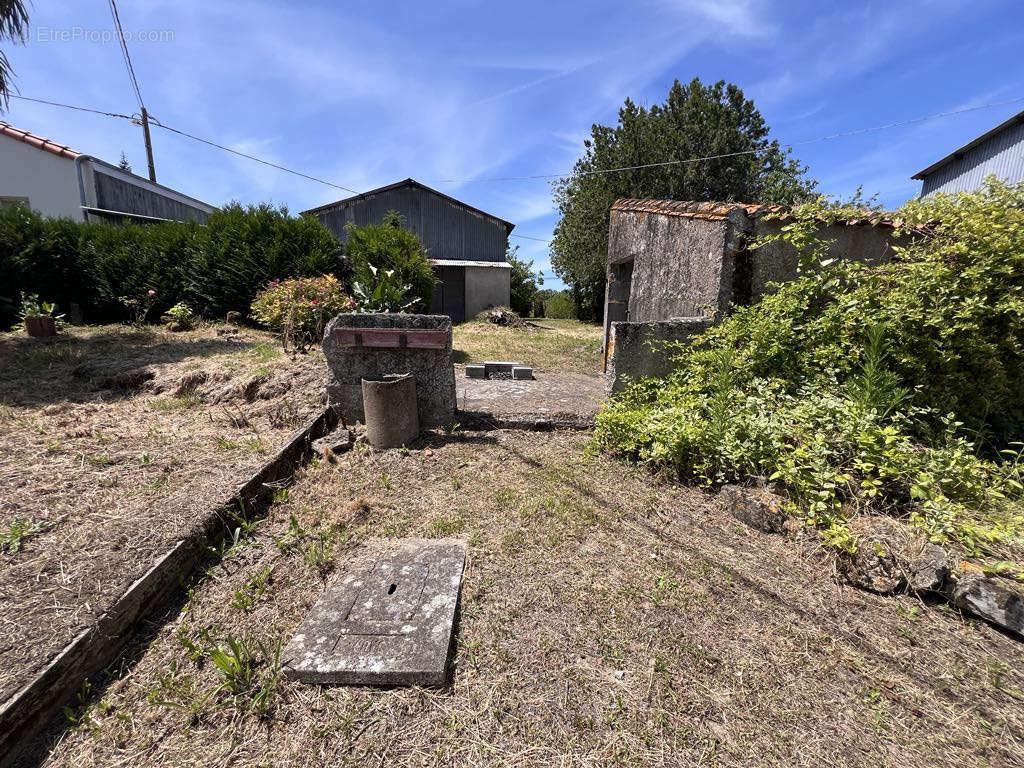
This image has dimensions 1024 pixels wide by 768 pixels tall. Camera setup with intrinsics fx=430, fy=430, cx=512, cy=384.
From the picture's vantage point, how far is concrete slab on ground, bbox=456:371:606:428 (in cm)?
458

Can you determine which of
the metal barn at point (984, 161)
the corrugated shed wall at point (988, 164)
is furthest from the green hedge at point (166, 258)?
the metal barn at point (984, 161)

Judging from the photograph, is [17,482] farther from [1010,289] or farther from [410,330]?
[1010,289]

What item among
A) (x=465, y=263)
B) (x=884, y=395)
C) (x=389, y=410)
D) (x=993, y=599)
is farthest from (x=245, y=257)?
(x=993, y=599)

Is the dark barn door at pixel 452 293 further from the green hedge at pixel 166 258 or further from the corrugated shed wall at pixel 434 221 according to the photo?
the green hedge at pixel 166 258

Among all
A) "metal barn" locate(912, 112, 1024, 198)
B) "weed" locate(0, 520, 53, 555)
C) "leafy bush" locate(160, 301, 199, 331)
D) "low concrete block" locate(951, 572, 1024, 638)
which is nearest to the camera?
"low concrete block" locate(951, 572, 1024, 638)

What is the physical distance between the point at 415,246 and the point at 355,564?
9.25m

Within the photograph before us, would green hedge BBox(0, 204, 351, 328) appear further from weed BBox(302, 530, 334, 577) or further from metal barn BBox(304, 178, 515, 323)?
weed BBox(302, 530, 334, 577)

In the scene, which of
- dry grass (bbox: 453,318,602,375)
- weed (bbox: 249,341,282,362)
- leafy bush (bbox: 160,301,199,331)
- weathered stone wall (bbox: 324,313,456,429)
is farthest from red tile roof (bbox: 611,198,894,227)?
leafy bush (bbox: 160,301,199,331)

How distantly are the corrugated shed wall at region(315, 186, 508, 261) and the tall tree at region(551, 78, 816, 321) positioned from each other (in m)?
4.69

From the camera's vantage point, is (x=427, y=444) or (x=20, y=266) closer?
(x=427, y=444)

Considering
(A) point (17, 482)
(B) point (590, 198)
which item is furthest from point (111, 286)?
(B) point (590, 198)

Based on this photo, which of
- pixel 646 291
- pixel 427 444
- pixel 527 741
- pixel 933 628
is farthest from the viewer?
pixel 646 291

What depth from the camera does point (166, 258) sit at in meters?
10.4

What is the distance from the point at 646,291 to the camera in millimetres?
6879
